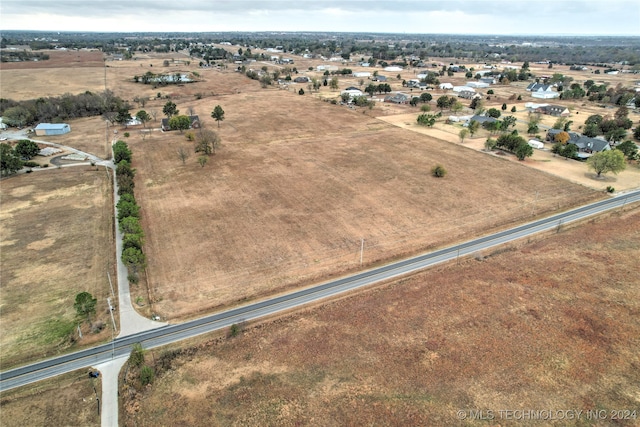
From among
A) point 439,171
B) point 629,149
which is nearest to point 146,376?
point 439,171

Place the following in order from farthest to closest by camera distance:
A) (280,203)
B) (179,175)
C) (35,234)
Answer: (179,175) → (280,203) → (35,234)

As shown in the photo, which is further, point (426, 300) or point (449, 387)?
point (426, 300)

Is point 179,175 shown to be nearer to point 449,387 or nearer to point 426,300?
point 426,300

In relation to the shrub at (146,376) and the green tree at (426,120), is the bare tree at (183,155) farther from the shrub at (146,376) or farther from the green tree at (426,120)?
the green tree at (426,120)

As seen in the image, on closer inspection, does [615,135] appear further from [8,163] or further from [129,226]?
[8,163]

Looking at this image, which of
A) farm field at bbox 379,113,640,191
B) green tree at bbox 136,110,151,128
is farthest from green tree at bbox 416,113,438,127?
green tree at bbox 136,110,151,128

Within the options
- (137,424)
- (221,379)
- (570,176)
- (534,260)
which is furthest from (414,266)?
(570,176)

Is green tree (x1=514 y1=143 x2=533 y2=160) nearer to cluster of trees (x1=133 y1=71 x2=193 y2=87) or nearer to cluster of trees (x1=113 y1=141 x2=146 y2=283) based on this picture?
cluster of trees (x1=113 y1=141 x2=146 y2=283)
